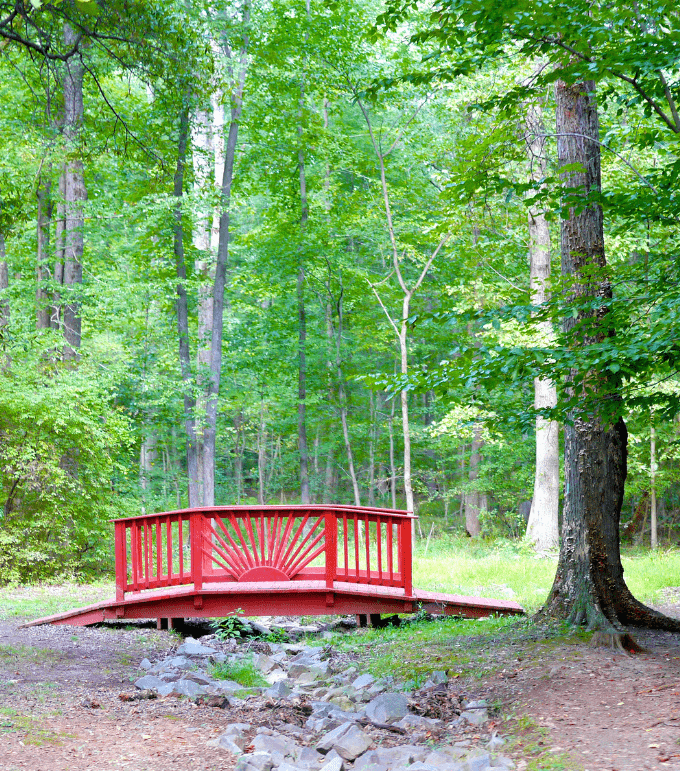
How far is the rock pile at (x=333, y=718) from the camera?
13.2 feet

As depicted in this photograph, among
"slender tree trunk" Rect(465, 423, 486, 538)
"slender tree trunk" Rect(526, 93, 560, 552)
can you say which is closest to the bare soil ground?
"slender tree trunk" Rect(526, 93, 560, 552)

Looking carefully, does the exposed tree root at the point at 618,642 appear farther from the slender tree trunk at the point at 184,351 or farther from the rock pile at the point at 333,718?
the slender tree trunk at the point at 184,351

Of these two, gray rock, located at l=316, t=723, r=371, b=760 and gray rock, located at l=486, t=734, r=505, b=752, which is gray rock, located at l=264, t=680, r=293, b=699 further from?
gray rock, located at l=486, t=734, r=505, b=752

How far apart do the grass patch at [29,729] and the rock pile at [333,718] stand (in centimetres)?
96

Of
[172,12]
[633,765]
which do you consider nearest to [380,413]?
[172,12]

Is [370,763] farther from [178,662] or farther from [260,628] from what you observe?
[260,628]

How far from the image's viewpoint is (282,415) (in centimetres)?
2227

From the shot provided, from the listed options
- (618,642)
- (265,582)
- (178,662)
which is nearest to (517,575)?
(265,582)

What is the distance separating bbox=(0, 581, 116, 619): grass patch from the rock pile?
2.67 meters

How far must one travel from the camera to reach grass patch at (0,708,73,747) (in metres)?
4.30

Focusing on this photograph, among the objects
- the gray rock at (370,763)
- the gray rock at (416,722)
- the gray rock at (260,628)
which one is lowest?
the gray rock at (260,628)

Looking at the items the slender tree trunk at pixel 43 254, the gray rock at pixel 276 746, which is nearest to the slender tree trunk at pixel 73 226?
the slender tree trunk at pixel 43 254

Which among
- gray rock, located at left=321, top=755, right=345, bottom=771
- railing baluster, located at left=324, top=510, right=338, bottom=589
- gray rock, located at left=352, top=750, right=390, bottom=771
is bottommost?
gray rock, located at left=352, top=750, right=390, bottom=771

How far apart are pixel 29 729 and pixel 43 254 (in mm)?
12941
